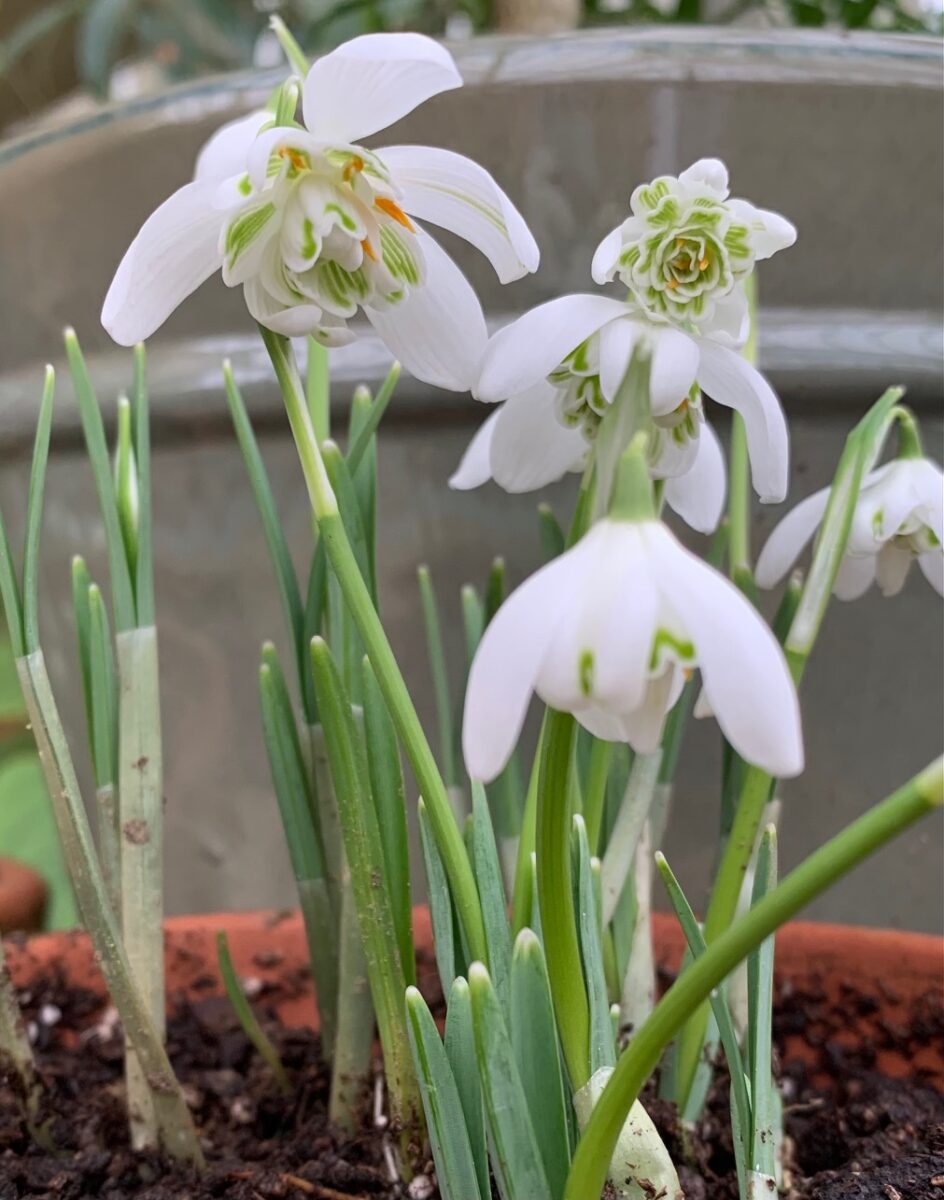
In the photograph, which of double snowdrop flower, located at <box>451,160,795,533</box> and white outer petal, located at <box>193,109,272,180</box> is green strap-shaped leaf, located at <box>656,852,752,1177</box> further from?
white outer petal, located at <box>193,109,272,180</box>

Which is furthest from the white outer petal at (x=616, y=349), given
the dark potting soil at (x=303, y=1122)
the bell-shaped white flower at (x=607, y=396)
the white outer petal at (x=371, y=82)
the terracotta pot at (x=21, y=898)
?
the terracotta pot at (x=21, y=898)

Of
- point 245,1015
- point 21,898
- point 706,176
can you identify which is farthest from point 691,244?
point 21,898

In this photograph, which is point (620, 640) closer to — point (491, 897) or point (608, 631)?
point (608, 631)

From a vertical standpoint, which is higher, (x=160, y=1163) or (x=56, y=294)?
(x=56, y=294)

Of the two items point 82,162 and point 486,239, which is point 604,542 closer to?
point 486,239

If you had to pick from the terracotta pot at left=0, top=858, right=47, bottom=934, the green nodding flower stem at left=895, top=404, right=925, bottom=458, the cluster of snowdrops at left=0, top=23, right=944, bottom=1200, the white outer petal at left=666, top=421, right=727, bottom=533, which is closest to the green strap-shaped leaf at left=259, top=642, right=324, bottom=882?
the cluster of snowdrops at left=0, top=23, right=944, bottom=1200

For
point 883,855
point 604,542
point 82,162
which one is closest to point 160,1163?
point 604,542

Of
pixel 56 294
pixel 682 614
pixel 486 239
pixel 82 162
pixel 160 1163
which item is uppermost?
pixel 82 162
